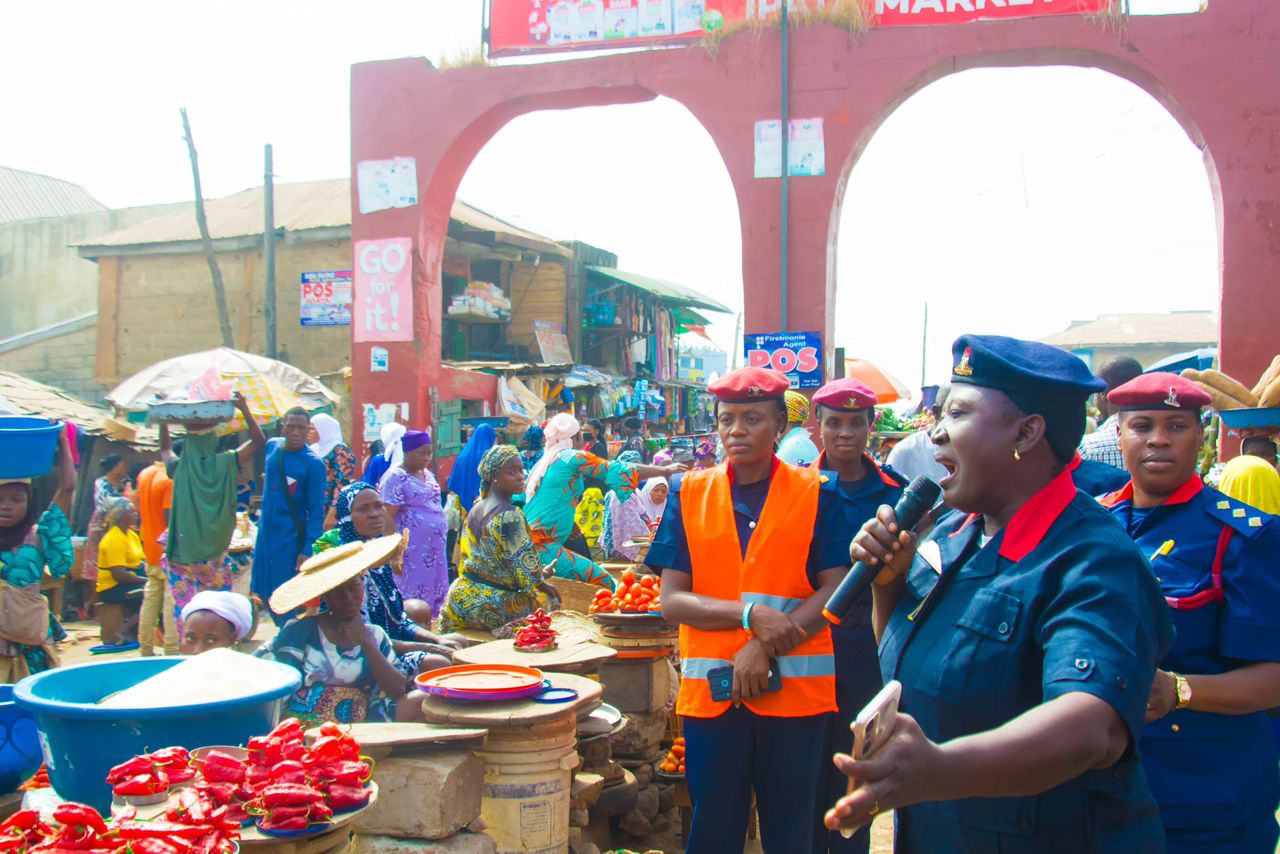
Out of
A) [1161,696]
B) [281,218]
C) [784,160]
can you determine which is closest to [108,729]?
[1161,696]

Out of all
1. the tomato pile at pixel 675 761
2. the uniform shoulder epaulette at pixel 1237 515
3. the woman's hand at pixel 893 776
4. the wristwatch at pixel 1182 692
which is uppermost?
the uniform shoulder epaulette at pixel 1237 515

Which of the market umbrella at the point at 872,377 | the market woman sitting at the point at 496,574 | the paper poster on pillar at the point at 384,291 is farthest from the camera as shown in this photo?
the market umbrella at the point at 872,377

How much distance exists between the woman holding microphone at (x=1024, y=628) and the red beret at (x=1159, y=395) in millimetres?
1033

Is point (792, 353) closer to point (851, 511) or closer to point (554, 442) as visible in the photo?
point (554, 442)

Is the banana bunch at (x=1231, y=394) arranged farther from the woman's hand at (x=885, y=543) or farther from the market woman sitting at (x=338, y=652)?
the woman's hand at (x=885, y=543)

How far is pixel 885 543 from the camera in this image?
80.7 inches

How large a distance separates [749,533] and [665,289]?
69.4 feet

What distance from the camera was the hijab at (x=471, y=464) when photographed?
8875mm

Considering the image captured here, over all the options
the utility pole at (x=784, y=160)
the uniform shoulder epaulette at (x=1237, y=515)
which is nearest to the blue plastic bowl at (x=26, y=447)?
the uniform shoulder epaulette at (x=1237, y=515)

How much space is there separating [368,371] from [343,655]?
9014 mm

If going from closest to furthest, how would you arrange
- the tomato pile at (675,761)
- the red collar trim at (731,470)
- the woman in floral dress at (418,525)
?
the red collar trim at (731,470)
the tomato pile at (675,761)
the woman in floral dress at (418,525)

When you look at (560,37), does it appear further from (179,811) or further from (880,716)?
(880,716)

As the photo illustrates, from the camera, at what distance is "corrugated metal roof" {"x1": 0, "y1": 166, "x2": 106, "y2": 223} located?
3250 centimetres

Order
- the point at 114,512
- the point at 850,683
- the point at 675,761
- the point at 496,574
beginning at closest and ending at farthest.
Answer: the point at 850,683, the point at 675,761, the point at 496,574, the point at 114,512
